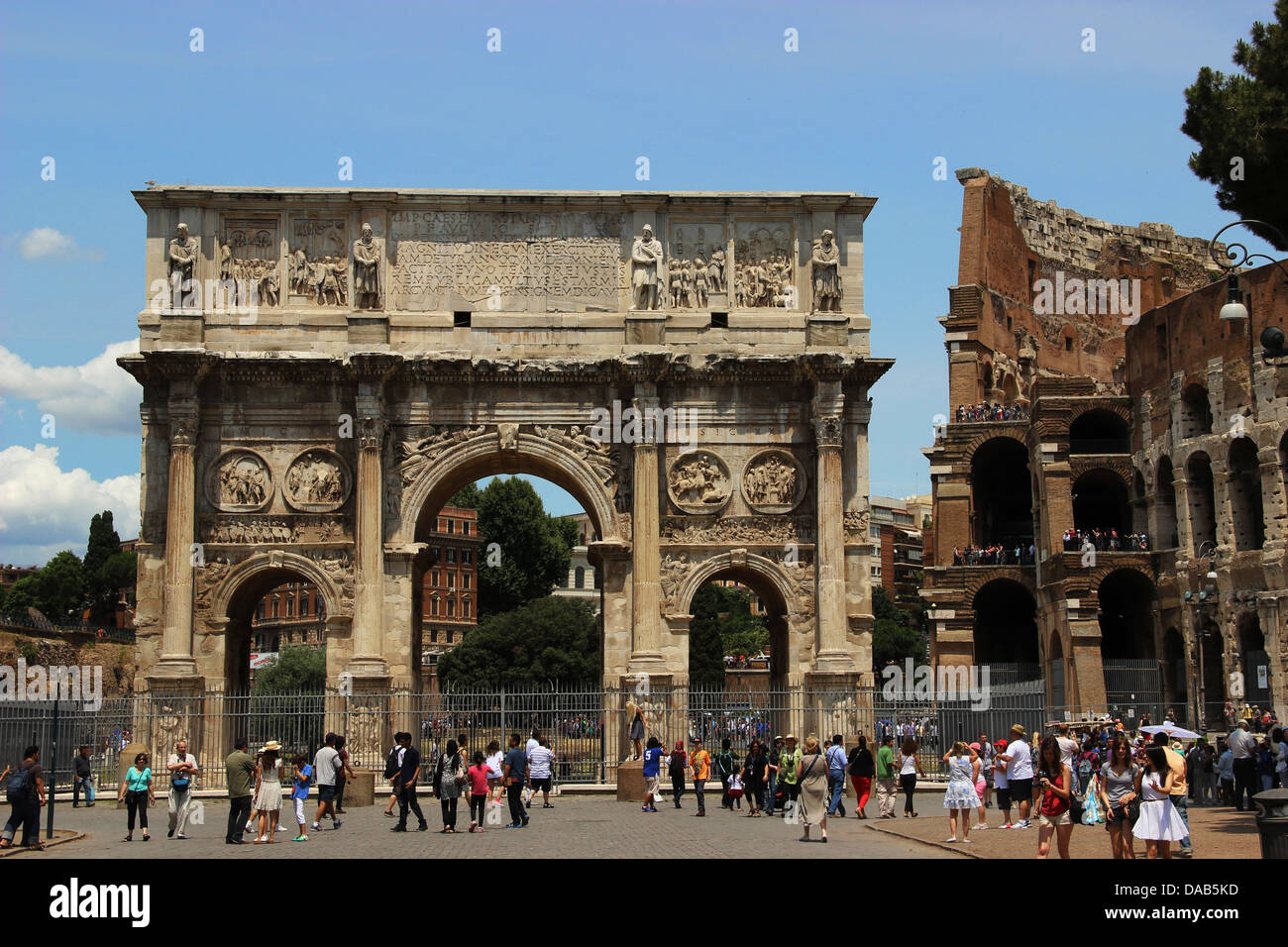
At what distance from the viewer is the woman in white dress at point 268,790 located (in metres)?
19.7

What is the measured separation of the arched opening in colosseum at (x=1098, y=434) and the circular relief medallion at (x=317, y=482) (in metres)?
26.5

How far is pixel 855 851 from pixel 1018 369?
4439 centimetres

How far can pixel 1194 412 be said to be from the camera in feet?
140

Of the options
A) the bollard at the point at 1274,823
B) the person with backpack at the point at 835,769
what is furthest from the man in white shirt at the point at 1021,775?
the bollard at the point at 1274,823

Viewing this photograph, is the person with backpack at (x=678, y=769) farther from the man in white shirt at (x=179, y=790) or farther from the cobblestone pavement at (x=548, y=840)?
the man in white shirt at (x=179, y=790)

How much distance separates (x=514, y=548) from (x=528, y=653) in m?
13.3

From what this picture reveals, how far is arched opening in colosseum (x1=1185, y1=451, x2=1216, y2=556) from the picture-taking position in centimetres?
4197

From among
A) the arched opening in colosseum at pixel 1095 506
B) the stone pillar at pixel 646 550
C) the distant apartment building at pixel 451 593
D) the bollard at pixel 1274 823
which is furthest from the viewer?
the distant apartment building at pixel 451 593

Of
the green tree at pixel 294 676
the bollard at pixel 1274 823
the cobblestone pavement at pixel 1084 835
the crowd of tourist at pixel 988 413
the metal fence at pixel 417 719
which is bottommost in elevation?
the cobblestone pavement at pixel 1084 835

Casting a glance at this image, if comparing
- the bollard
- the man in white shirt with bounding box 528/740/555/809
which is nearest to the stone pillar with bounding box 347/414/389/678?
the man in white shirt with bounding box 528/740/555/809

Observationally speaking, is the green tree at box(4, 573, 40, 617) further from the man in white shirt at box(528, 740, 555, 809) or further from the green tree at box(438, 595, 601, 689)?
the man in white shirt at box(528, 740, 555, 809)

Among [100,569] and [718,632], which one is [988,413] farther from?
[100,569]

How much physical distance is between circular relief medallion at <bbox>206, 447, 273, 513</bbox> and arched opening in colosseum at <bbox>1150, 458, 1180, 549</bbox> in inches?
1005

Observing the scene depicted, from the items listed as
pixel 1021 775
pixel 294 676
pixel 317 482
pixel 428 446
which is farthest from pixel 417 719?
pixel 294 676
